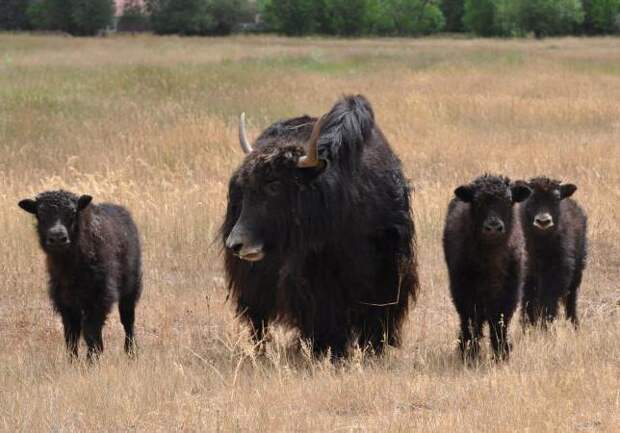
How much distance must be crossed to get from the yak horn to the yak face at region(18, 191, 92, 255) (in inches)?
78.7

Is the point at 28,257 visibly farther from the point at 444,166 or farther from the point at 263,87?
the point at 263,87

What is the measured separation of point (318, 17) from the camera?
376ft

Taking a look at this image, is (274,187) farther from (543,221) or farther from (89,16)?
(89,16)

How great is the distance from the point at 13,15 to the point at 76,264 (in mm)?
94310

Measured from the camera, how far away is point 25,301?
1121 centimetres

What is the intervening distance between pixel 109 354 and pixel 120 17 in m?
101

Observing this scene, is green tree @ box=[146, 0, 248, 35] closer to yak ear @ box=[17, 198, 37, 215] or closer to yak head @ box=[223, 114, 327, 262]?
yak ear @ box=[17, 198, 37, 215]

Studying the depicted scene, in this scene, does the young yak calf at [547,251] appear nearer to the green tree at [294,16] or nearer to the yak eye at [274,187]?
the yak eye at [274,187]

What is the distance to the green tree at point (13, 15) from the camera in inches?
3839

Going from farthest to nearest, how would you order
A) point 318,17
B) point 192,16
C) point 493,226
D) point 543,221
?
point 318,17 < point 192,16 < point 543,221 < point 493,226

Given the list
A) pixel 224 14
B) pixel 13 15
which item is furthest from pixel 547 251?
pixel 224 14

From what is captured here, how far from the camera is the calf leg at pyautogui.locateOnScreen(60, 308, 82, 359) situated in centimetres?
895

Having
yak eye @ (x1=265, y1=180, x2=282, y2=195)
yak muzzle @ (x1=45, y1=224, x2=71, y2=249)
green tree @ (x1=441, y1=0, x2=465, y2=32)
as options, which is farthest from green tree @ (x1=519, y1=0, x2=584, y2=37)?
yak eye @ (x1=265, y1=180, x2=282, y2=195)

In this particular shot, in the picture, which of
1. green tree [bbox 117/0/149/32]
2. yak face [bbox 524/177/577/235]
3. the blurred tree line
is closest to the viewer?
yak face [bbox 524/177/577/235]
